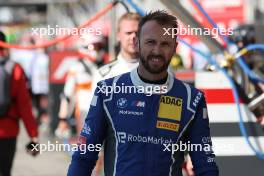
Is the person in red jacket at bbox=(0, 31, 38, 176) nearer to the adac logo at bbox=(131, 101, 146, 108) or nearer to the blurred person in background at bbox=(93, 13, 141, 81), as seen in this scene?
the blurred person in background at bbox=(93, 13, 141, 81)

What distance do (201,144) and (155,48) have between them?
0.50 metres

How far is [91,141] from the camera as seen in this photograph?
3.89 metres

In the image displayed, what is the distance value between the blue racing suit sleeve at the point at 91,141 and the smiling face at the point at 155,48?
0.26 m

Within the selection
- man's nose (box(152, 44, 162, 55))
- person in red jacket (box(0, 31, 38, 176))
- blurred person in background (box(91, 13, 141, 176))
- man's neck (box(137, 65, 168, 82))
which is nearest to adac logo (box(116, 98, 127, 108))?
man's neck (box(137, 65, 168, 82))

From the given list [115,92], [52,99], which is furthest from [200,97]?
[52,99]

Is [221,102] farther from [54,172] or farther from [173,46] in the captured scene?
[54,172]

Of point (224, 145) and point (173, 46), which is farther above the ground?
point (224, 145)

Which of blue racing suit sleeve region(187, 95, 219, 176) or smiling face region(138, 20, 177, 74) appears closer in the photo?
smiling face region(138, 20, 177, 74)

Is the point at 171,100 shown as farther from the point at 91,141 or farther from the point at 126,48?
the point at 126,48

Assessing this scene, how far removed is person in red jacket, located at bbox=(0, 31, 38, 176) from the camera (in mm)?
7059

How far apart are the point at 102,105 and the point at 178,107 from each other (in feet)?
1.12

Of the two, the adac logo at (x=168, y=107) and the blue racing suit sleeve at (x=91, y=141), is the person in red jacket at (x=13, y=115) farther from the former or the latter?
the adac logo at (x=168, y=107)

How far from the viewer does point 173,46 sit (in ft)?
12.7

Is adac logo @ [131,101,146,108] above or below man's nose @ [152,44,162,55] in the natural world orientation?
below
